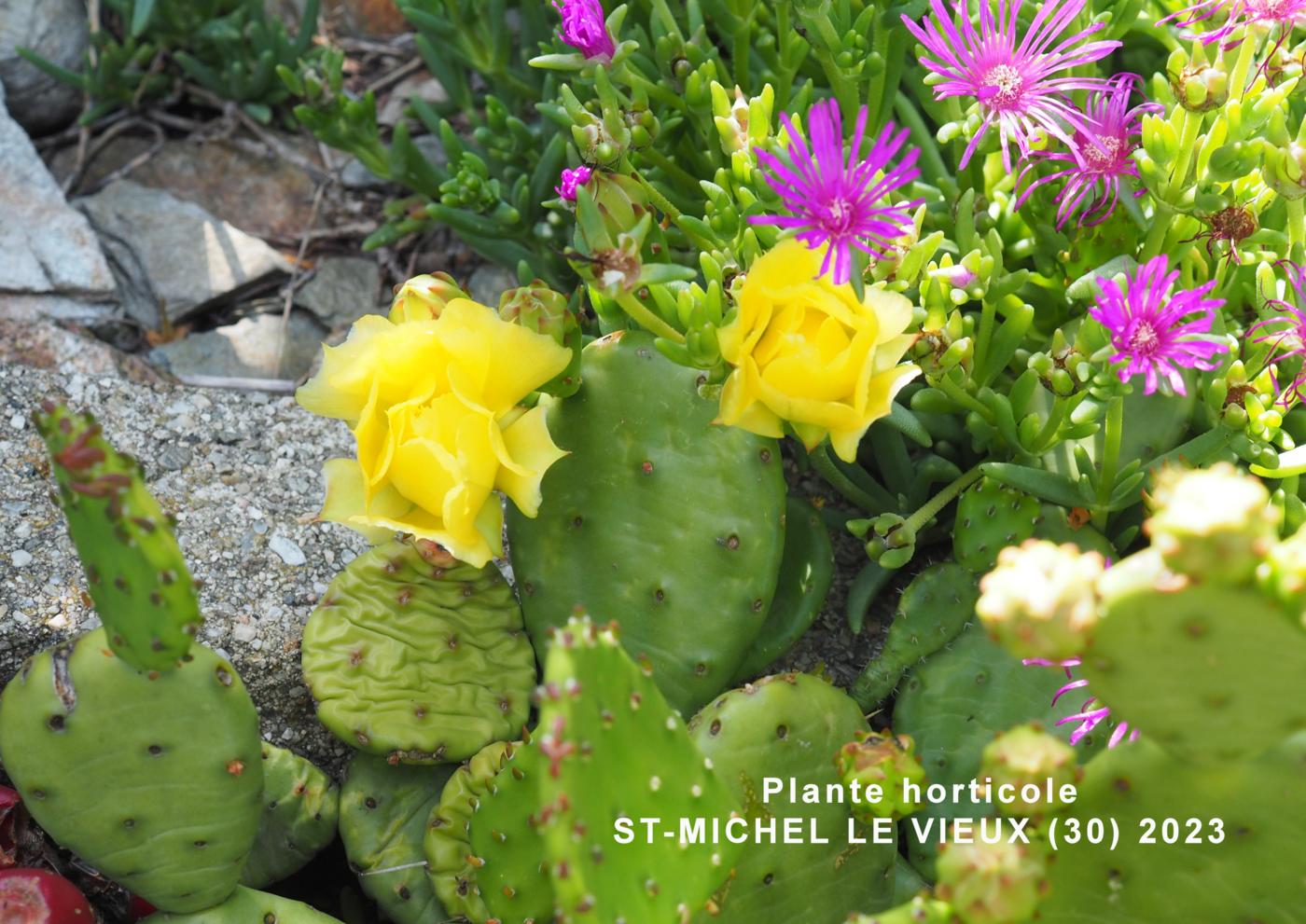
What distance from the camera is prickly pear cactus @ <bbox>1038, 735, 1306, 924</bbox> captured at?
3.21 ft

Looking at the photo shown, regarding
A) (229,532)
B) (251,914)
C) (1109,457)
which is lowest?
(251,914)

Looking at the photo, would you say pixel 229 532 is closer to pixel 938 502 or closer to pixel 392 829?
pixel 392 829

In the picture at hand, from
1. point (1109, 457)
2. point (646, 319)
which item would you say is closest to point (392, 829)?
point (646, 319)

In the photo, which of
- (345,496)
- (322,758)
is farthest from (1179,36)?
(322,758)

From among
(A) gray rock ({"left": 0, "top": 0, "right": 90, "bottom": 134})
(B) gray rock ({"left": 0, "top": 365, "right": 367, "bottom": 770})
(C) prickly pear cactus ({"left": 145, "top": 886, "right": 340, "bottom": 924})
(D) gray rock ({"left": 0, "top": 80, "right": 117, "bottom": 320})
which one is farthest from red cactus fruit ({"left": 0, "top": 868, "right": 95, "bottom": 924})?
(A) gray rock ({"left": 0, "top": 0, "right": 90, "bottom": 134})

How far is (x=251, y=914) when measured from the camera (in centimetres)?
119

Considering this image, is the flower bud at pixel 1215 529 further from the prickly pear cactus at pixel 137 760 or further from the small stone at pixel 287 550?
the small stone at pixel 287 550

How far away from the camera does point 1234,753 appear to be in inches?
36.8

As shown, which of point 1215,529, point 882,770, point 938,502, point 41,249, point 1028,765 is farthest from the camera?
point 41,249

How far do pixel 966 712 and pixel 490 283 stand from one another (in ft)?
3.19

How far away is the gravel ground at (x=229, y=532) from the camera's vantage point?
1426mm

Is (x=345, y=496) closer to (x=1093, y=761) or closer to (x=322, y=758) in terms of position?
(x=322, y=758)

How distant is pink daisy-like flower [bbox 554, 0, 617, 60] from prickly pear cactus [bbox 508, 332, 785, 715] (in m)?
0.27

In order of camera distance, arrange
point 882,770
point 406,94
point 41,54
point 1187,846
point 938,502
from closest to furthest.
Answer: point 1187,846
point 882,770
point 938,502
point 41,54
point 406,94
